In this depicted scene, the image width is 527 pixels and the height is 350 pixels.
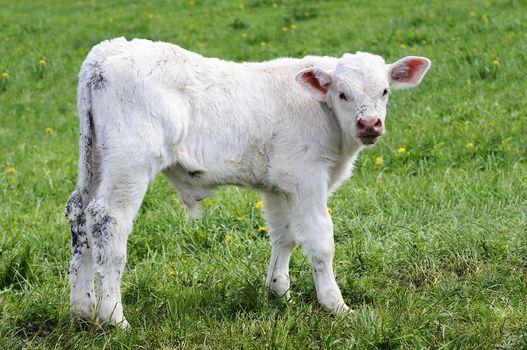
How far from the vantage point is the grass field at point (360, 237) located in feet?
15.9

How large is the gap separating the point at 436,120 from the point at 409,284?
477 cm

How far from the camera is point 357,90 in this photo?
5.18 metres

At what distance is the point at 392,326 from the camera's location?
15.5 ft

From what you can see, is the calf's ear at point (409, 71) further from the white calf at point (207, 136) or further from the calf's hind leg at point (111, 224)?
the calf's hind leg at point (111, 224)

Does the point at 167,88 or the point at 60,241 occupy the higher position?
the point at 167,88

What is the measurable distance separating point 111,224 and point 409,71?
2.36 meters

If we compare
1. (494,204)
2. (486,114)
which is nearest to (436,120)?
(486,114)

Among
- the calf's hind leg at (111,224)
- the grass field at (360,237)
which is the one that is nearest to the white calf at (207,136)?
the calf's hind leg at (111,224)

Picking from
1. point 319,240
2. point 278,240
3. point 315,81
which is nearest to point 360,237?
point 278,240

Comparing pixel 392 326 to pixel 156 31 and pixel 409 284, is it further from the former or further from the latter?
pixel 156 31

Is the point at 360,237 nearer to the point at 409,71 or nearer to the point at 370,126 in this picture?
the point at 409,71

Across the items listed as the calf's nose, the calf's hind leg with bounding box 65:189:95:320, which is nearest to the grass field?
the calf's hind leg with bounding box 65:189:95:320

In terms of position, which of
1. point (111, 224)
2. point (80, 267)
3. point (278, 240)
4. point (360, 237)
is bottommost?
point (360, 237)

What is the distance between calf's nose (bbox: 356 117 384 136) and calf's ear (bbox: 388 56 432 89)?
64 centimetres
